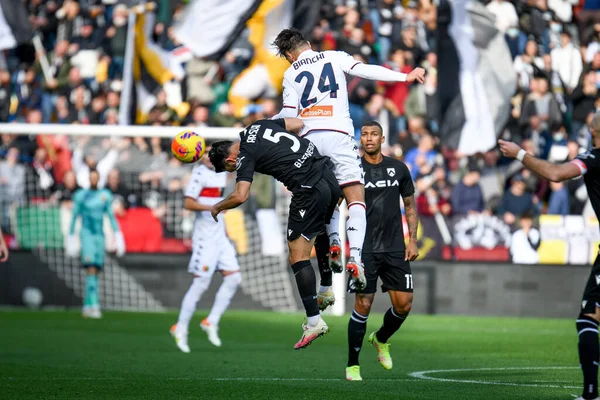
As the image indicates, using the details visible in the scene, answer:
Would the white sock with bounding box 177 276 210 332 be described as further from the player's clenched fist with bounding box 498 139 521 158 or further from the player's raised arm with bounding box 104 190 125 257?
the player's clenched fist with bounding box 498 139 521 158

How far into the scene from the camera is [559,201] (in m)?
20.8

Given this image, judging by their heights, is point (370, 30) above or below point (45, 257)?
above

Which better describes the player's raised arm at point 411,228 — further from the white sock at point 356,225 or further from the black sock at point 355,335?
the white sock at point 356,225

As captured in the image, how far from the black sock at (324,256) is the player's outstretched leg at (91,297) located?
10194 mm

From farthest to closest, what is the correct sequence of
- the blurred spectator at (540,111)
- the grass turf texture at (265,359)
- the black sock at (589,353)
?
the blurred spectator at (540,111), the grass turf texture at (265,359), the black sock at (589,353)

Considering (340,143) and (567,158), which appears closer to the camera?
(340,143)

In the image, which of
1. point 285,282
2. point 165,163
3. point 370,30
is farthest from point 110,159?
point 370,30

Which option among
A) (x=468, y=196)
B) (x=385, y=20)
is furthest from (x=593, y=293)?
(x=385, y=20)

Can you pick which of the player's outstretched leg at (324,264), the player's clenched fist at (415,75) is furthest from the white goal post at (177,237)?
the player's clenched fist at (415,75)

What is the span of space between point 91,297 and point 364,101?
6.78m

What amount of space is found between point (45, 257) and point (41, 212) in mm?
898

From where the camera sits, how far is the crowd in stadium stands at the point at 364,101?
21234 millimetres

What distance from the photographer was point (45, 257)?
21.3 m

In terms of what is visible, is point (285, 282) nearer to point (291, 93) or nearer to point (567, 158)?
point (567, 158)
